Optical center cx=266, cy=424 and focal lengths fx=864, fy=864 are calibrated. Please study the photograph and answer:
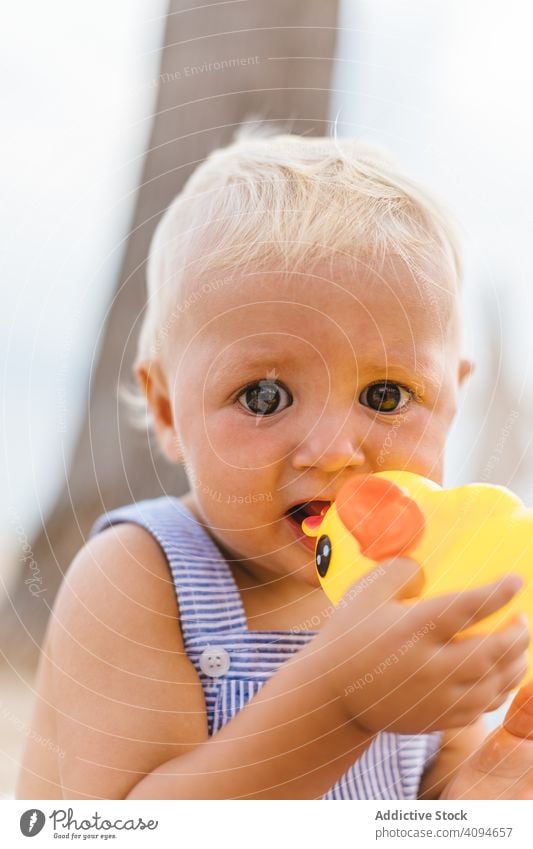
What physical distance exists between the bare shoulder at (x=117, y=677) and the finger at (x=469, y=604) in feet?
0.57

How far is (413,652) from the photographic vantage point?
0.40 meters

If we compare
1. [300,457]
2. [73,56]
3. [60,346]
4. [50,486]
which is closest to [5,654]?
[50,486]

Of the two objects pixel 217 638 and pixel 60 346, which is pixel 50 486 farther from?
pixel 217 638

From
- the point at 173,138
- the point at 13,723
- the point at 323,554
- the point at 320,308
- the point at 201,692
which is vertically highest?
the point at 173,138

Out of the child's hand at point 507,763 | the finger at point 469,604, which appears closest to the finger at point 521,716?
the child's hand at point 507,763

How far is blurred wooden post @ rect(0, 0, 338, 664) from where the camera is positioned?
0.73 metres

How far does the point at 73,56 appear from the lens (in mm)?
667

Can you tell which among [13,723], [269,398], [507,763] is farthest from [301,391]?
[13,723]

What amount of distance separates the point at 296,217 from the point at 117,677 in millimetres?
286

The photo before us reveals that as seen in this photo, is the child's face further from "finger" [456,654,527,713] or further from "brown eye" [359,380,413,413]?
"finger" [456,654,527,713]

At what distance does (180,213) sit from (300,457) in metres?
0.21

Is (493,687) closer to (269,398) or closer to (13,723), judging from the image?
(269,398)

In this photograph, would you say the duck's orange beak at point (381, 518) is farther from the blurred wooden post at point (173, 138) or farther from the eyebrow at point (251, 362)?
the blurred wooden post at point (173, 138)

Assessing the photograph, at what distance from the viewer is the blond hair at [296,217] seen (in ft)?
1.67
